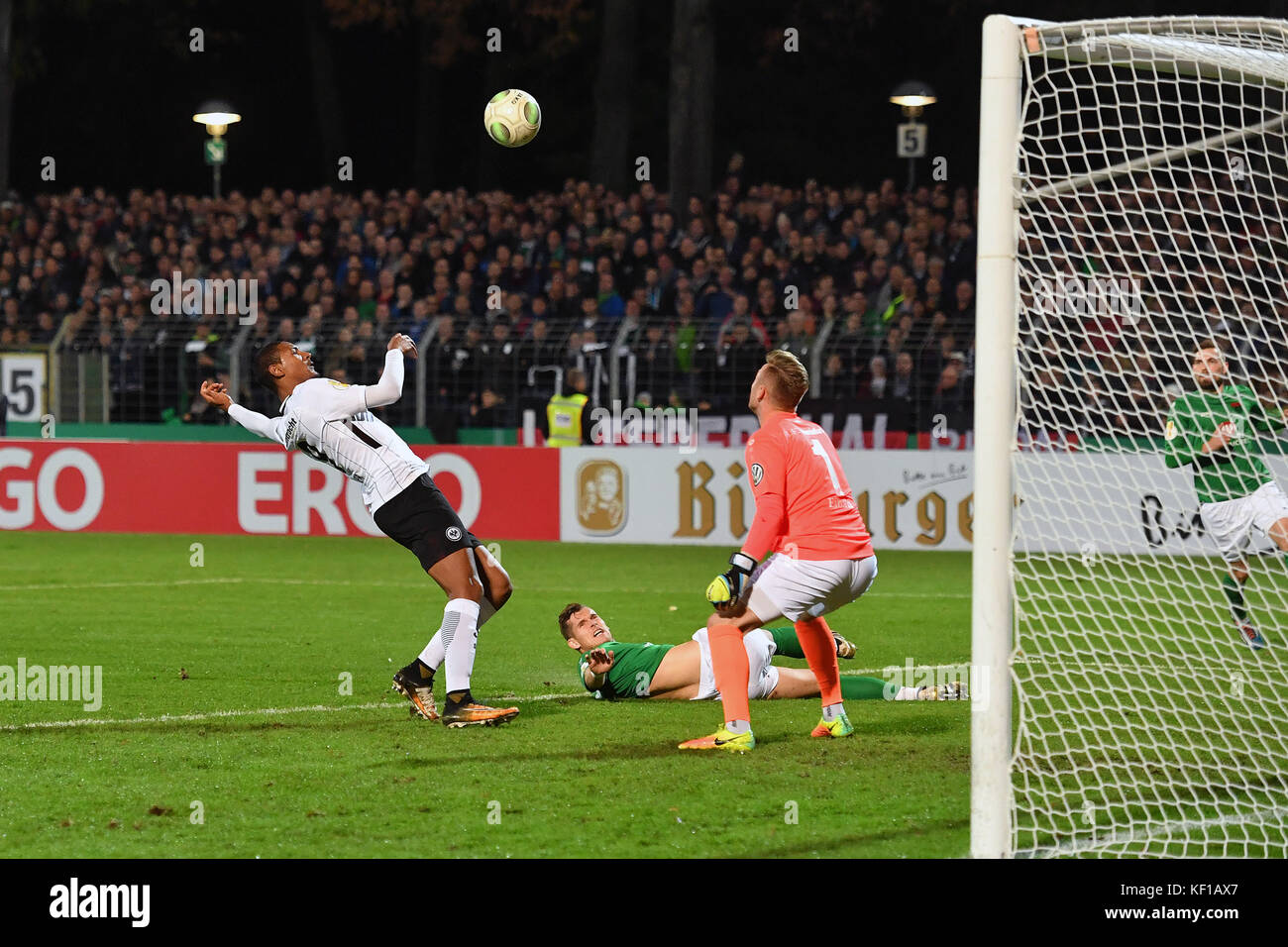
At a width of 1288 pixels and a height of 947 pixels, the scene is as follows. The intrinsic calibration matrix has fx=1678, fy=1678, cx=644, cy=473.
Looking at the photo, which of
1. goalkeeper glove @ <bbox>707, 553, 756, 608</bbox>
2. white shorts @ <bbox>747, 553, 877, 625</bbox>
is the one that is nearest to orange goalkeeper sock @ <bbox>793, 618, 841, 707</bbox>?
white shorts @ <bbox>747, 553, 877, 625</bbox>

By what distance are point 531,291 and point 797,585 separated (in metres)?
14.3

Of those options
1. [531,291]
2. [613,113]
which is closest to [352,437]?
[531,291]

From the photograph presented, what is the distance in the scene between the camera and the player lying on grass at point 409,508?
303 inches

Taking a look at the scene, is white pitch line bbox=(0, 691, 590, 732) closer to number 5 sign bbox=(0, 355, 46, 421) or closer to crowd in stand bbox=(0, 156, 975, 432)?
crowd in stand bbox=(0, 156, 975, 432)

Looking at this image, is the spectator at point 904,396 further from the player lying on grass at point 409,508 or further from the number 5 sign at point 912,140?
the player lying on grass at point 409,508

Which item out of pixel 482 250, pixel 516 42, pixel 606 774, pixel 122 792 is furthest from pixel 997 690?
pixel 516 42

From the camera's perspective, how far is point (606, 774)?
261 inches

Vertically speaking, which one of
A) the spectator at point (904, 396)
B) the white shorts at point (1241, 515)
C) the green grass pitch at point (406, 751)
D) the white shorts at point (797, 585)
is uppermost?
the spectator at point (904, 396)

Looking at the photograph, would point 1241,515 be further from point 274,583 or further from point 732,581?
point 274,583

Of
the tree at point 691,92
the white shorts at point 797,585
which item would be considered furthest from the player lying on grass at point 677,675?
the tree at point 691,92

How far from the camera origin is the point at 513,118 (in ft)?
37.1

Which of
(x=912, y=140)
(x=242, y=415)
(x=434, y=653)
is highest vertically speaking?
(x=912, y=140)

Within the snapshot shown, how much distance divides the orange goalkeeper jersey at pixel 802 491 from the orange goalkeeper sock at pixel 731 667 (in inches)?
16.2
